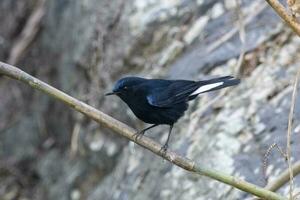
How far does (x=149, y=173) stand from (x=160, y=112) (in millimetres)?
1180

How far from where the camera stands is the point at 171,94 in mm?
4387

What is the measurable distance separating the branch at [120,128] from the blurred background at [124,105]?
589 millimetres

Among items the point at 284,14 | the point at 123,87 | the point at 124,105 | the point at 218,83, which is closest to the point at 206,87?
the point at 218,83

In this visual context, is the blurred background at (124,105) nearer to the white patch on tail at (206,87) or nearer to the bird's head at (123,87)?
the white patch on tail at (206,87)

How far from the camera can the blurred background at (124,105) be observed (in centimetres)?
495

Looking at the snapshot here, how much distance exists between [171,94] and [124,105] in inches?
74.4

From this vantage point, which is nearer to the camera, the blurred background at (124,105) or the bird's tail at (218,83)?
the bird's tail at (218,83)

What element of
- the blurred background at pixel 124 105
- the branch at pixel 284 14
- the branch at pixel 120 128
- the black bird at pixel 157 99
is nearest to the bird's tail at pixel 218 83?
the black bird at pixel 157 99

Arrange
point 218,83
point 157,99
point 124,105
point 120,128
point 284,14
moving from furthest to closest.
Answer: point 124,105 → point 157,99 → point 218,83 → point 120,128 → point 284,14

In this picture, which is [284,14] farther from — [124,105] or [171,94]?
[124,105]

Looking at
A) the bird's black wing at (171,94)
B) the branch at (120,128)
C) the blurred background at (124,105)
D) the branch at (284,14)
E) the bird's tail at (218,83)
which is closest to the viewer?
the branch at (284,14)

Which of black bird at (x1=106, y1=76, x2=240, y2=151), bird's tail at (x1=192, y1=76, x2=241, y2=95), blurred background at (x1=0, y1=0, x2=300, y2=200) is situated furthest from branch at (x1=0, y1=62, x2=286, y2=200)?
black bird at (x1=106, y1=76, x2=240, y2=151)

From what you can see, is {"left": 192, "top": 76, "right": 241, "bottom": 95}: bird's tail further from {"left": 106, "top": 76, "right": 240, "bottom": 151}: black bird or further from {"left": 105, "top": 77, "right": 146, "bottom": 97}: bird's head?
{"left": 105, "top": 77, "right": 146, "bottom": 97}: bird's head

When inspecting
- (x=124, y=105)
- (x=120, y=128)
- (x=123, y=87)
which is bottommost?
(x=124, y=105)
